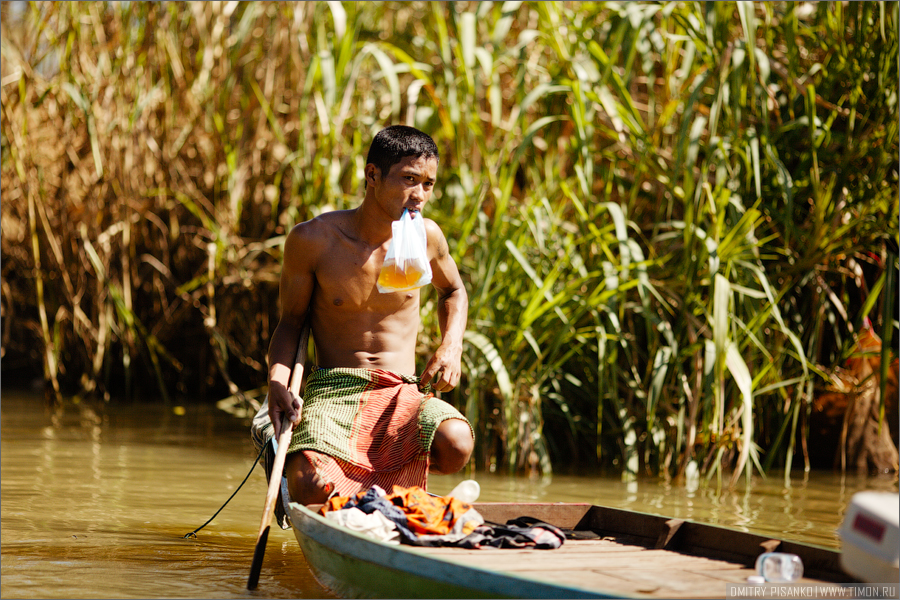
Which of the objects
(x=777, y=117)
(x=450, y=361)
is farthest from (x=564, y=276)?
(x=450, y=361)

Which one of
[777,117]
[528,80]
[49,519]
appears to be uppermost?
[528,80]

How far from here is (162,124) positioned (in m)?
6.31

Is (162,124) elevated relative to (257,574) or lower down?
elevated

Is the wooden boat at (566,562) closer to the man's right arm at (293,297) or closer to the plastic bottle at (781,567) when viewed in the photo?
the plastic bottle at (781,567)

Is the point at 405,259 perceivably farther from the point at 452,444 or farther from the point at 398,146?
the point at 452,444

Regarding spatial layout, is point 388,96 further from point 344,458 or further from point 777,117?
point 344,458

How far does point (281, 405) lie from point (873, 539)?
1.63 metres

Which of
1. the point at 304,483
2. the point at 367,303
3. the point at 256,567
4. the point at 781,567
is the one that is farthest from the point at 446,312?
the point at 781,567

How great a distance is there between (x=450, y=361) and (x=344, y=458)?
1.41 ft

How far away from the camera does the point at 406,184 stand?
2.91 metres

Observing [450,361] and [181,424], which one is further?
[181,424]

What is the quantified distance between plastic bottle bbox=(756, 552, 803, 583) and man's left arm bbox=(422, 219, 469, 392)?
1.04 meters

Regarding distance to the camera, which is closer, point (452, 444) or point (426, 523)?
point (426, 523)

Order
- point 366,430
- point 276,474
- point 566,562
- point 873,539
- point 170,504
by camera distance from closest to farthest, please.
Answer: point 873,539 → point 566,562 → point 276,474 → point 366,430 → point 170,504
